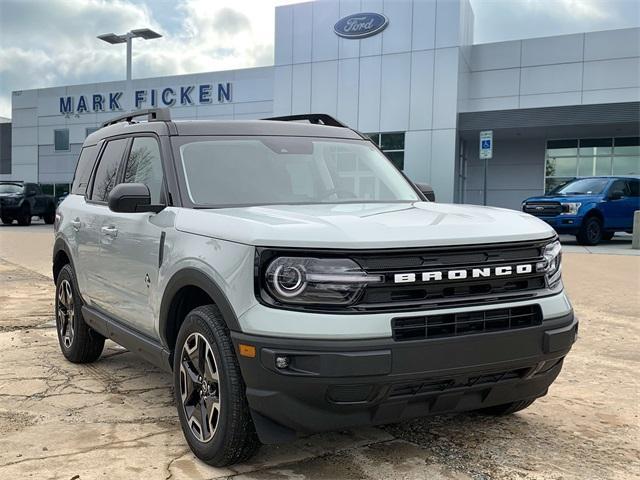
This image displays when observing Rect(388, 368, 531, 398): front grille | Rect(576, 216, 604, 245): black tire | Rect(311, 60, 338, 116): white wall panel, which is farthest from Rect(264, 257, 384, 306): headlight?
Rect(311, 60, 338, 116): white wall panel

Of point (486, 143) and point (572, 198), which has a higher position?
point (486, 143)

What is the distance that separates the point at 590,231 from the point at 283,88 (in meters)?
15.3

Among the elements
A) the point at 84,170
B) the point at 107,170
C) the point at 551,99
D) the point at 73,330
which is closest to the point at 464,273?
the point at 107,170

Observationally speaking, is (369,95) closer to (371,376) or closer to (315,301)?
(315,301)

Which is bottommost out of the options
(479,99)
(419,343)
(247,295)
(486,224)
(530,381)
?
(530,381)

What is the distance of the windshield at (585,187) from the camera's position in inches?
664

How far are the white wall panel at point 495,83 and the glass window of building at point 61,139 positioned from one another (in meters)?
27.4

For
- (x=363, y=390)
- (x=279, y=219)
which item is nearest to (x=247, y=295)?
(x=279, y=219)

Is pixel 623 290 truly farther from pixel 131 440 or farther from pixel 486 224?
pixel 131 440

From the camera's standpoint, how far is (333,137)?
456 centimetres

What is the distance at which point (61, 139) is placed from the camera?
139ft

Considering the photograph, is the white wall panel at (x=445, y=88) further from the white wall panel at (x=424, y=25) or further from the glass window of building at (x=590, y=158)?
the glass window of building at (x=590, y=158)

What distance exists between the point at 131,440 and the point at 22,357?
95.2 inches

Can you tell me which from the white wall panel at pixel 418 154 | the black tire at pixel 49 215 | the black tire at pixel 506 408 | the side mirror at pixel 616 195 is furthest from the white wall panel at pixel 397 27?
the black tire at pixel 506 408
